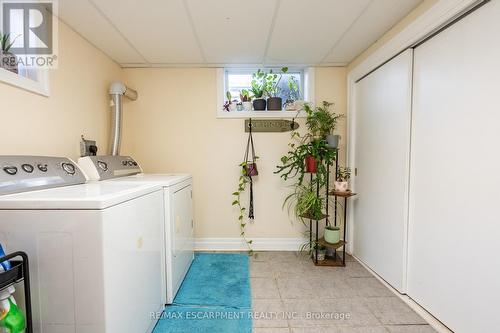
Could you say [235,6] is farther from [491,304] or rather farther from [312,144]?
[491,304]

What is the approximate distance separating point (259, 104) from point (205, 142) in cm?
75

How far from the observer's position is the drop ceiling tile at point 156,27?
5.07 feet

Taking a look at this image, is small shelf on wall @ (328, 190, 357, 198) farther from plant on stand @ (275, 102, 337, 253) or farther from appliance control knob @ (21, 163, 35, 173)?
appliance control knob @ (21, 163, 35, 173)

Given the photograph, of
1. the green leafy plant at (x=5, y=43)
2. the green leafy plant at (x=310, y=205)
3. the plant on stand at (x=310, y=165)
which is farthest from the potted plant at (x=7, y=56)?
the green leafy plant at (x=310, y=205)

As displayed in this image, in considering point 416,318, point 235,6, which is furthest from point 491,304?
point 235,6

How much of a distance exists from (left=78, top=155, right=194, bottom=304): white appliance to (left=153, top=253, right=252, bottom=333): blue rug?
0.33ft

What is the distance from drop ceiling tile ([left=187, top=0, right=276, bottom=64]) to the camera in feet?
5.13

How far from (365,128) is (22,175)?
2573 mm

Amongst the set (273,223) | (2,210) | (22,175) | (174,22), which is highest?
(174,22)

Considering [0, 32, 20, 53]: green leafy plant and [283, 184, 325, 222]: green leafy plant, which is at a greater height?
[0, 32, 20, 53]: green leafy plant

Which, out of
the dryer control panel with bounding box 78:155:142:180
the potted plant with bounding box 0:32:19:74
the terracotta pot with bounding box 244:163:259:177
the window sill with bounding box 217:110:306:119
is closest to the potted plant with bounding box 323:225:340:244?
the terracotta pot with bounding box 244:163:259:177

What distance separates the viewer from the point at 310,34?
194 cm

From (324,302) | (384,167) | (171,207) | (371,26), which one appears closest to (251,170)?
(171,207)

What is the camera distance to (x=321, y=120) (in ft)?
8.02
